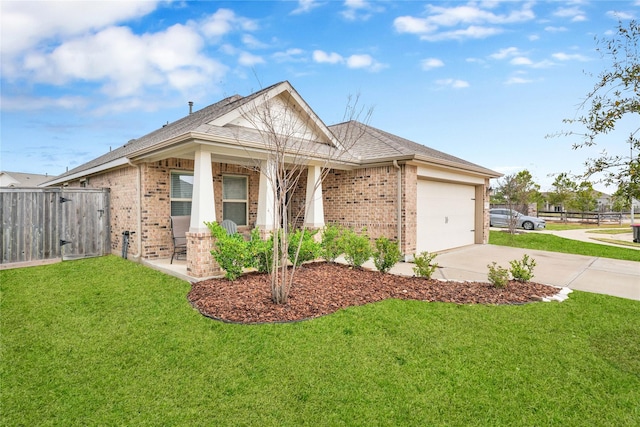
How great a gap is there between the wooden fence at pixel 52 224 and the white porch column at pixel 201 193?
461cm

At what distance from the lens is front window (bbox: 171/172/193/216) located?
28.4 ft

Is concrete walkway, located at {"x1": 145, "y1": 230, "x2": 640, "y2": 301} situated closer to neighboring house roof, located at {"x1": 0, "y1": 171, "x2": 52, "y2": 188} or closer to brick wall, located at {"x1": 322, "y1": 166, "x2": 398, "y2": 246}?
brick wall, located at {"x1": 322, "y1": 166, "x2": 398, "y2": 246}

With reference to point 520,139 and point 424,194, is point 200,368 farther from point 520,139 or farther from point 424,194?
point 520,139

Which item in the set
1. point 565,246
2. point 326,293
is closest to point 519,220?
point 565,246

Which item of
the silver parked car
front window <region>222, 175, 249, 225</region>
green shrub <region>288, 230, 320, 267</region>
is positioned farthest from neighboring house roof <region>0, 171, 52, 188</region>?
the silver parked car

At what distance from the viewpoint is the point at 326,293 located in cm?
548

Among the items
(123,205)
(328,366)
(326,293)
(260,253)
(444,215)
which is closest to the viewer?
(328,366)

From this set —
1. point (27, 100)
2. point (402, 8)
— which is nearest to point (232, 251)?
point (402, 8)

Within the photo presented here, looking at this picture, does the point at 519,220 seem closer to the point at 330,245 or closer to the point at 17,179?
the point at 330,245

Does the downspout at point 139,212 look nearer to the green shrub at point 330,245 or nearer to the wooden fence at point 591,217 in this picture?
the green shrub at point 330,245

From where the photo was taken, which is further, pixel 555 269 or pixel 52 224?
pixel 52 224

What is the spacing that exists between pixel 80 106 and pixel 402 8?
1311cm

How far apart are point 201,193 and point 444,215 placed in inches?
318

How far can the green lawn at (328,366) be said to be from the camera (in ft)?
8.87
